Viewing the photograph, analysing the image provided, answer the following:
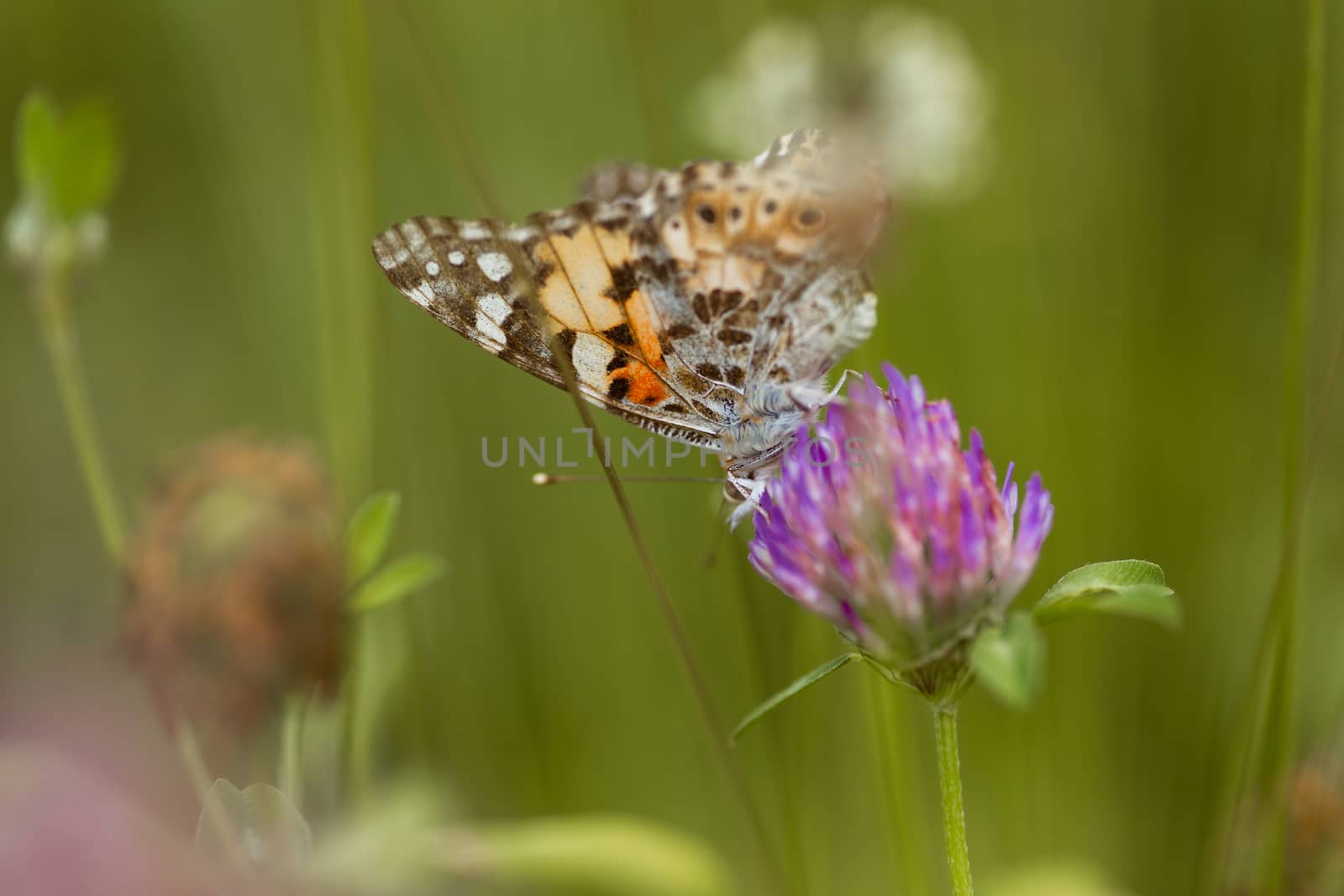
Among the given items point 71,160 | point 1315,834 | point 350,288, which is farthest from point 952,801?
point 350,288

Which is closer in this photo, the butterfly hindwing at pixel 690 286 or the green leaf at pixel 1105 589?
the green leaf at pixel 1105 589

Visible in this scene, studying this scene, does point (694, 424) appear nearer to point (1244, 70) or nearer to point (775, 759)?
point (775, 759)

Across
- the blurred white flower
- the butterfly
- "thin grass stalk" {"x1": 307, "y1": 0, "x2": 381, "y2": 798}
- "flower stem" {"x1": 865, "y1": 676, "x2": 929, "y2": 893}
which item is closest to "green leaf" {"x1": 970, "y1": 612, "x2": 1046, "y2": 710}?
"flower stem" {"x1": 865, "y1": 676, "x2": 929, "y2": 893}

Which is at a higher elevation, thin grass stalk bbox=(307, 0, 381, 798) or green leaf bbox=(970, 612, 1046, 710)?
thin grass stalk bbox=(307, 0, 381, 798)

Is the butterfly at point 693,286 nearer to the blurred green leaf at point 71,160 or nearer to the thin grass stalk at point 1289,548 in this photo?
the blurred green leaf at point 71,160

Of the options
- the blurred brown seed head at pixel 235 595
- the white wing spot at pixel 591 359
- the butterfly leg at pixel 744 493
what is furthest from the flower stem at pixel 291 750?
the white wing spot at pixel 591 359

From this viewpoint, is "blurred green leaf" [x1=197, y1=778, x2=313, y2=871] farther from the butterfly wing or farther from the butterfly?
the butterfly wing
